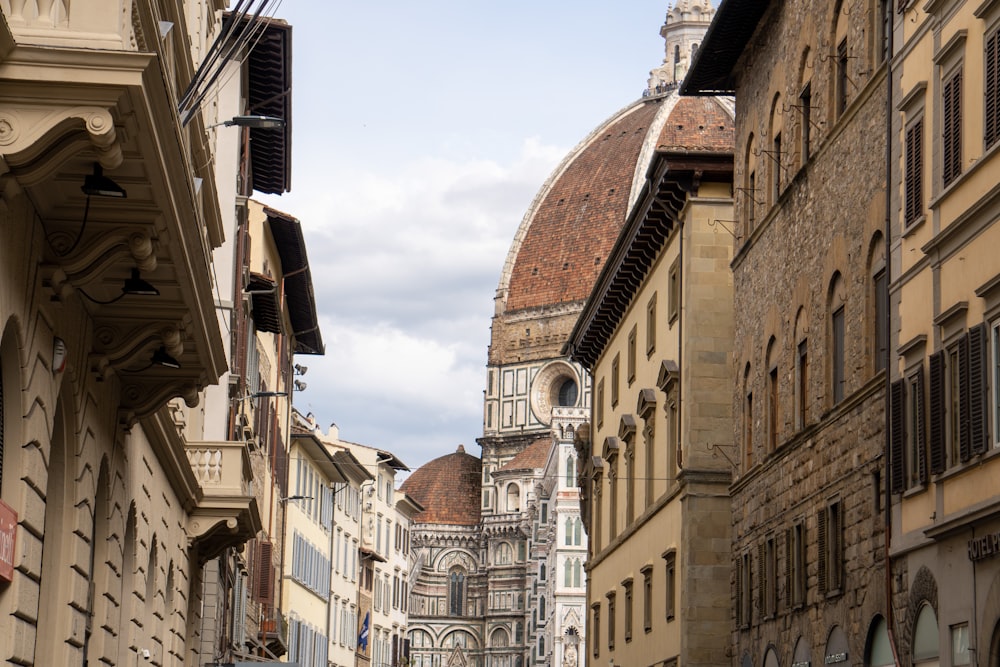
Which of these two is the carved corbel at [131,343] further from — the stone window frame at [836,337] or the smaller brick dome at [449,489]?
the smaller brick dome at [449,489]

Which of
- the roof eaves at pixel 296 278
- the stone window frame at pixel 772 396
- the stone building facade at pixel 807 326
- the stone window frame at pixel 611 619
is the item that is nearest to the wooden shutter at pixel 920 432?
the stone building facade at pixel 807 326

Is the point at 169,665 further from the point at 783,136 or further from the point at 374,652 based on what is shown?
the point at 374,652

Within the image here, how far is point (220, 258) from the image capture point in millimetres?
33844

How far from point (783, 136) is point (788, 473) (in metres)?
5.89

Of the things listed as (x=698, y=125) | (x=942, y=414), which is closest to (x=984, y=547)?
(x=942, y=414)

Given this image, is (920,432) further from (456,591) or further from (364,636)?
(456,591)

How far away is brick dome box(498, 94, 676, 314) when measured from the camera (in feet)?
560

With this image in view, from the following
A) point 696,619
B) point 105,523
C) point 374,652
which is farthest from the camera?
point 374,652

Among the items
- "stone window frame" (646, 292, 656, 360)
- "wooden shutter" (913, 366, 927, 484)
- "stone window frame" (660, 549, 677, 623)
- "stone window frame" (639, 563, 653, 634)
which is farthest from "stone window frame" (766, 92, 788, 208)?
"stone window frame" (639, 563, 653, 634)

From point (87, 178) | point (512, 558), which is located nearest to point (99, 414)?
point (87, 178)

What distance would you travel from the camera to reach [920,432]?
68.7ft

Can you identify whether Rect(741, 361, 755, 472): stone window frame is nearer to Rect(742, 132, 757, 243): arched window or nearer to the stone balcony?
Rect(742, 132, 757, 243): arched window

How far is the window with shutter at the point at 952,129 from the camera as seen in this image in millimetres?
20062

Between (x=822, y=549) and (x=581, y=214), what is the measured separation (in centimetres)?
14835
